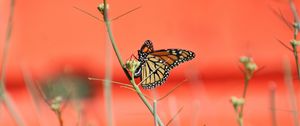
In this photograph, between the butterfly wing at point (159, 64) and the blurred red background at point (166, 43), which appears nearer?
the butterfly wing at point (159, 64)

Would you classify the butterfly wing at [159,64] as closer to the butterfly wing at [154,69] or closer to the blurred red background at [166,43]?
the butterfly wing at [154,69]

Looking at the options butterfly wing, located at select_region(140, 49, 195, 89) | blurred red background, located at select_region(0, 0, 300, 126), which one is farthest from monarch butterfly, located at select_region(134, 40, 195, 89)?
blurred red background, located at select_region(0, 0, 300, 126)

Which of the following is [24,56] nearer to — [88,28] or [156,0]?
[88,28]

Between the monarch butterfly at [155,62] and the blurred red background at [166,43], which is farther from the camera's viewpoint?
the blurred red background at [166,43]

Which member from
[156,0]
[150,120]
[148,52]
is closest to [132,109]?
[150,120]

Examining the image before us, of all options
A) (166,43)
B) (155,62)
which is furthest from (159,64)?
(166,43)

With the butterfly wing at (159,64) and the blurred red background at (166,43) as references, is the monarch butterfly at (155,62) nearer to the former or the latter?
the butterfly wing at (159,64)

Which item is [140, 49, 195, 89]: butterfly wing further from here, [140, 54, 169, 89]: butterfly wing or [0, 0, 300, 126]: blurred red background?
[0, 0, 300, 126]: blurred red background

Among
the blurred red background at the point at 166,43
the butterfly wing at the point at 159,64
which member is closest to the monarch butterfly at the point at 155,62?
the butterfly wing at the point at 159,64

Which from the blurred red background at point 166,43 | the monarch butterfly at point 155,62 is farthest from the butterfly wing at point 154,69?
the blurred red background at point 166,43
